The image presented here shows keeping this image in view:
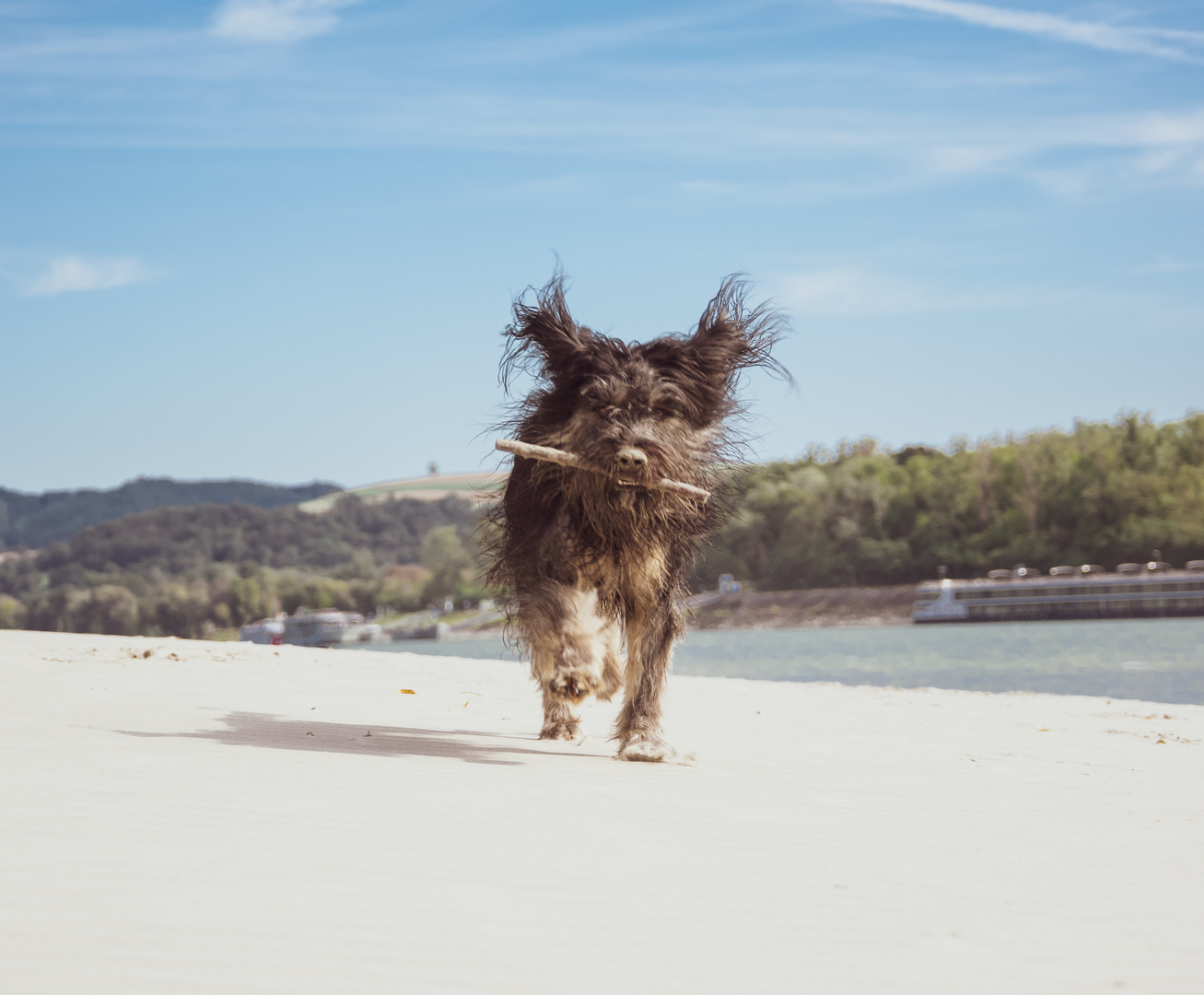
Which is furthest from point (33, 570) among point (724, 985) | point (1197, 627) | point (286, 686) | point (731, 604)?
point (724, 985)

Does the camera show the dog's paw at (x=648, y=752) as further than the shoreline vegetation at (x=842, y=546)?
No

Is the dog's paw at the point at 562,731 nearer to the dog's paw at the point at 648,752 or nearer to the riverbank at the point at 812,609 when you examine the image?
the dog's paw at the point at 648,752

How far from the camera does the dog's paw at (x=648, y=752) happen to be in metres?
6.79

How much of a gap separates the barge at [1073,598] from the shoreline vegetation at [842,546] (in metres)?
6.61

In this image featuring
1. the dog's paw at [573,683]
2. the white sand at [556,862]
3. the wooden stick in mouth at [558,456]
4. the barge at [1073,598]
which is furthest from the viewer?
the barge at [1073,598]

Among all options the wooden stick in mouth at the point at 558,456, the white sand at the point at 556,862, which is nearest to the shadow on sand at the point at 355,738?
the white sand at the point at 556,862

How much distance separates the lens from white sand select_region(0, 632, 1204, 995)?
10.4 ft

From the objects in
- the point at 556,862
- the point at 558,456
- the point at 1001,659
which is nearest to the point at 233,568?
the point at 1001,659

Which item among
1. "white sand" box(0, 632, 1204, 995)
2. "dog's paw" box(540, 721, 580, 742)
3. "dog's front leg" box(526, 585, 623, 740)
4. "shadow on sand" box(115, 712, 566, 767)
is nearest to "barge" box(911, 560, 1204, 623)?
"white sand" box(0, 632, 1204, 995)

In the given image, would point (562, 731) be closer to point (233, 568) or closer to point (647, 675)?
point (647, 675)

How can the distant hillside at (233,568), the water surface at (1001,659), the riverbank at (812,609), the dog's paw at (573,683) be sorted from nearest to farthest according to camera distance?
the dog's paw at (573,683), the water surface at (1001,659), the riverbank at (812,609), the distant hillside at (233,568)

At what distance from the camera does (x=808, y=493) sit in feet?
378

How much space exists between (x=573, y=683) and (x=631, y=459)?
3.85 ft

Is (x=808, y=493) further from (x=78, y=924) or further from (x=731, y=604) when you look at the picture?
(x=78, y=924)
